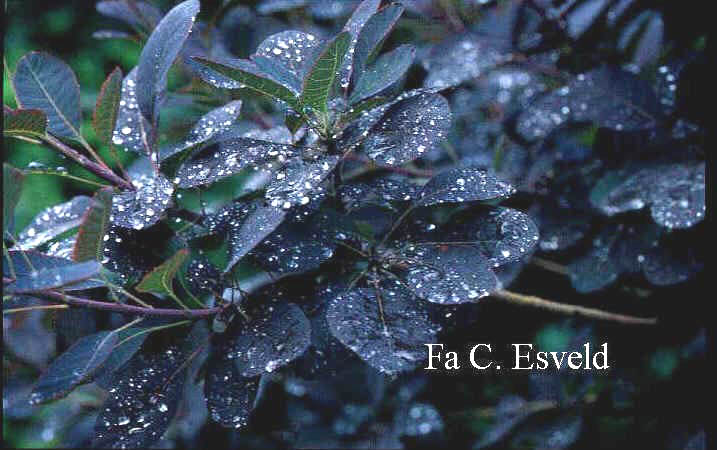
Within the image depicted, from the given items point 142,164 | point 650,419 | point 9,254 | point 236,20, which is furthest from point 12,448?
point 650,419

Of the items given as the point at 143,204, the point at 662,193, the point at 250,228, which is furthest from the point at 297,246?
the point at 662,193

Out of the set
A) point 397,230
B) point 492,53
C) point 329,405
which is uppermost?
point 492,53

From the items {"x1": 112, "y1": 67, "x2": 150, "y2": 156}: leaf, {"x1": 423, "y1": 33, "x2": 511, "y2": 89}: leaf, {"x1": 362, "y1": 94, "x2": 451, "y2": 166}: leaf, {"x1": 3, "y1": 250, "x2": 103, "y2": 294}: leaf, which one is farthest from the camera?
{"x1": 423, "y1": 33, "x2": 511, "y2": 89}: leaf

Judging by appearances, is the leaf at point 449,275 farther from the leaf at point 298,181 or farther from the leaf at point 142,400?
the leaf at point 142,400

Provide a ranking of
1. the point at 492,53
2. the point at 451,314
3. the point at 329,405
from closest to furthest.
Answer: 1. the point at 451,314
2. the point at 492,53
3. the point at 329,405

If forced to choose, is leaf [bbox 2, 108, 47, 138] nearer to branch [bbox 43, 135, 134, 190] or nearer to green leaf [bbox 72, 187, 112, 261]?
branch [bbox 43, 135, 134, 190]

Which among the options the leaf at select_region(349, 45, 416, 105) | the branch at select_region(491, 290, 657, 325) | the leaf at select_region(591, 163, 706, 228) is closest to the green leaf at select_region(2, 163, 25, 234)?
the leaf at select_region(349, 45, 416, 105)

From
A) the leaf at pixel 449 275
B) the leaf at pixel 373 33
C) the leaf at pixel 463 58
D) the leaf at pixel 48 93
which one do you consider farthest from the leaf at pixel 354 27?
the leaf at pixel 463 58

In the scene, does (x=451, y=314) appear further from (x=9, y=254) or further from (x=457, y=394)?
(x=457, y=394)
